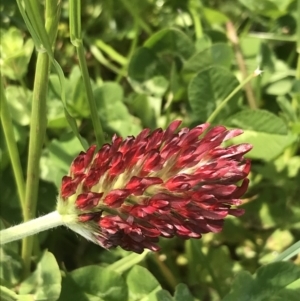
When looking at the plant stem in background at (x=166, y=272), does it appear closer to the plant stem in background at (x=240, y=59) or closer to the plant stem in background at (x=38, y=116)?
the plant stem in background at (x=38, y=116)

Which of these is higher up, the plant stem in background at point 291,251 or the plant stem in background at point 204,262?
the plant stem in background at point 291,251

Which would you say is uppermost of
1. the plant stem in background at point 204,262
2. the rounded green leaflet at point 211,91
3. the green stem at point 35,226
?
the rounded green leaflet at point 211,91

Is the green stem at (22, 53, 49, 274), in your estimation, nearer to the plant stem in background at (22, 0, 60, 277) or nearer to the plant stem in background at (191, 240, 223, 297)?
the plant stem in background at (22, 0, 60, 277)

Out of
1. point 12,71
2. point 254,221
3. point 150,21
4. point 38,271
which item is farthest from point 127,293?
point 150,21

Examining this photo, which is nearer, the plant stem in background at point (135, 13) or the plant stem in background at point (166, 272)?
the plant stem in background at point (166, 272)

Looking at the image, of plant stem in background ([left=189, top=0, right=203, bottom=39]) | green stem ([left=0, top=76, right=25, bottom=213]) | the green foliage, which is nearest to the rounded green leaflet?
the green foliage

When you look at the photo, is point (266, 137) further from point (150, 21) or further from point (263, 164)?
point (150, 21)

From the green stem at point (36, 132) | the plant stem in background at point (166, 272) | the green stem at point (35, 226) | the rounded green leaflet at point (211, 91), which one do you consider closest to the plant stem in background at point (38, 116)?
the green stem at point (36, 132)
